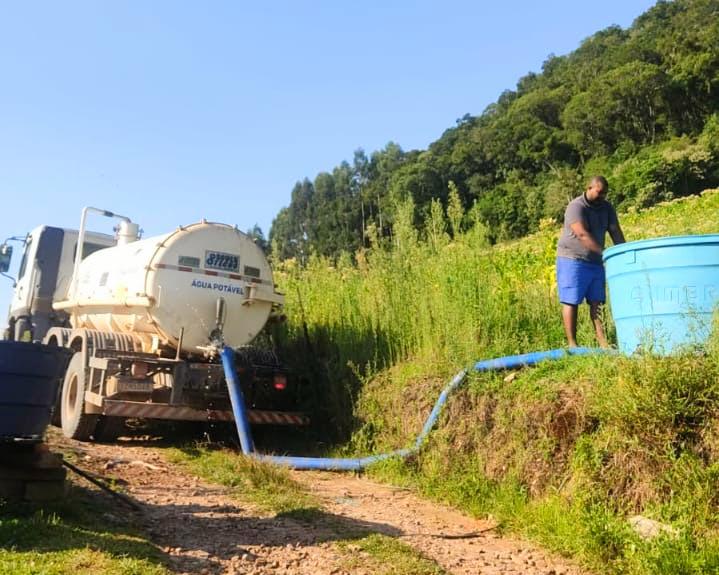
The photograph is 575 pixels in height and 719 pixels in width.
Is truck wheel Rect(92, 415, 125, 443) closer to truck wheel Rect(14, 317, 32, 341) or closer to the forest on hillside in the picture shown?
truck wheel Rect(14, 317, 32, 341)

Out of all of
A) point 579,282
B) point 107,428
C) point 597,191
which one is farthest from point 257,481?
point 597,191

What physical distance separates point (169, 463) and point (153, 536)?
258 cm

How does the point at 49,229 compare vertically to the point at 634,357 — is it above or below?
above

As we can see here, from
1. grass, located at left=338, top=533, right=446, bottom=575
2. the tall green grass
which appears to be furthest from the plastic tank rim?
grass, located at left=338, top=533, right=446, bottom=575

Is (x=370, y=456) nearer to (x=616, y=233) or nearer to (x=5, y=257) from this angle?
(x=616, y=233)

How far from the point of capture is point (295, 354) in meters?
9.11

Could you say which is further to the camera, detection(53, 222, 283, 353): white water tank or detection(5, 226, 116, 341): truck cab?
detection(5, 226, 116, 341): truck cab

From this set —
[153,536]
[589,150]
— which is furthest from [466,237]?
[589,150]

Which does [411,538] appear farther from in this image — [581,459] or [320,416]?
[320,416]

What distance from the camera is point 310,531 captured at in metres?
4.20

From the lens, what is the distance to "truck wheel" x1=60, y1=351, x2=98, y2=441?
7.42 m

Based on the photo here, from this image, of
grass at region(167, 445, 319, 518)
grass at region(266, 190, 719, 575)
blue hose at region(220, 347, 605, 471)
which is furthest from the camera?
blue hose at region(220, 347, 605, 471)

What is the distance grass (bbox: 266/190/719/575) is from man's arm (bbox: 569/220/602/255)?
0.75 meters

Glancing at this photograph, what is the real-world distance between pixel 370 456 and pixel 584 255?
2.81m
